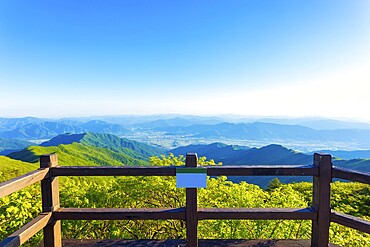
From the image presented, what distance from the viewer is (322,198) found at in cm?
285

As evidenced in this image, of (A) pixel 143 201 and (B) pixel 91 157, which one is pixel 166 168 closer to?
(A) pixel 143 201

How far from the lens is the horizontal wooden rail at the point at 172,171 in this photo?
2840 millimetres

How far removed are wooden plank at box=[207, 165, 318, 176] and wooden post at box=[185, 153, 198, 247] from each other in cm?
21

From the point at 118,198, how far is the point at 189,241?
3.19 meters

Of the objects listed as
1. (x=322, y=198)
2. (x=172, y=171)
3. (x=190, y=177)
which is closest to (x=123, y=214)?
(x=172, y=171)

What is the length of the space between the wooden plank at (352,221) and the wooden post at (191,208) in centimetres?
147

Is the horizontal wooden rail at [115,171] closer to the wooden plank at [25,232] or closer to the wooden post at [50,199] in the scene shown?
the wooden post at [50,199]

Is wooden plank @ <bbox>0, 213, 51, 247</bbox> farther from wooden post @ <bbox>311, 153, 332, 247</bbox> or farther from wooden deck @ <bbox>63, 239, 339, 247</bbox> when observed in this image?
wooden post @ <bbox>311, 153, 332, 247</bbox>

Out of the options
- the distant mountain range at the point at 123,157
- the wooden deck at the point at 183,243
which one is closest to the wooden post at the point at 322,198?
the wooden deck at the point at 183,243

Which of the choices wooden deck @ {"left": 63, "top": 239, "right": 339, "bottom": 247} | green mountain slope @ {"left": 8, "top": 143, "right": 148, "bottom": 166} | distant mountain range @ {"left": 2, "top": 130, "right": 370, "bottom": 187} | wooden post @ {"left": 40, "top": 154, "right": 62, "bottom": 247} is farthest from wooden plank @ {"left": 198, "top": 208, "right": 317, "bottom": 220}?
green mountain slope @ {"left": 8, "top": 143, "right": 148, "bottom": 166}

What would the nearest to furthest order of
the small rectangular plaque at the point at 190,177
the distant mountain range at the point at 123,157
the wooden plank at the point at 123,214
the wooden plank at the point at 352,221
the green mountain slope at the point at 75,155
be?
the wooden plank at the point at 352,221 → the small rectangular plaque at the point at 190,177 → the wooden plank at the point at 123,214 → the distant mountain range at the point at 123,157 → the green mountain slope at the point at 75,155

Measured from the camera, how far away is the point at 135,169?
9.50 ft

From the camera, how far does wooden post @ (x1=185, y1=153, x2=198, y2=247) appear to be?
2.87m

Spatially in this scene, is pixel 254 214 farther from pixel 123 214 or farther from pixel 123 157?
pixel 123 157
